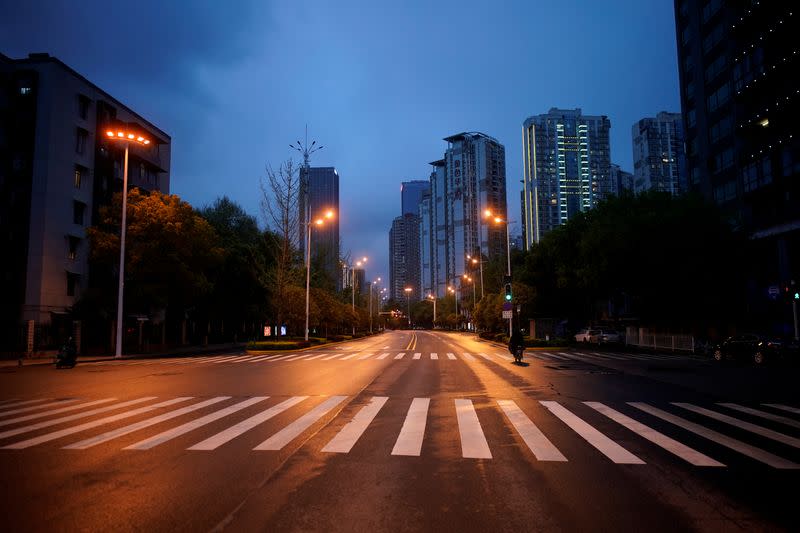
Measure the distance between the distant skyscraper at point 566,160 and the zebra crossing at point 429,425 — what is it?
14961 centimetres

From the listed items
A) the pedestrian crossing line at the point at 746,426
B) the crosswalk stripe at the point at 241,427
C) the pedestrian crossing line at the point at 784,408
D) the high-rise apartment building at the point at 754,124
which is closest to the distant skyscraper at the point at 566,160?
the high-rise apartment building at the point at 754,124

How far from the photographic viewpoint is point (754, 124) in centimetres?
4647

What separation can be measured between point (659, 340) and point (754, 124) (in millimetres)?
22951

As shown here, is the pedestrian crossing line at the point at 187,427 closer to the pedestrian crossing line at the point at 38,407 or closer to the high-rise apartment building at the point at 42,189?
the pedestrian crossing line at the point at 38,407

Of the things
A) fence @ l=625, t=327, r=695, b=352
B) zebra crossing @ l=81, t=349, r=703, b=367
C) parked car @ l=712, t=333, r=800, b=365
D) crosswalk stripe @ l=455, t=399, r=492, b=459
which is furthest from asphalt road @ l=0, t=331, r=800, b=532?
fence @ l=625, t=327, r=695, b=352

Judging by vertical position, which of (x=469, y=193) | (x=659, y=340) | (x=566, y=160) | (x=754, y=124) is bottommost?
(x=659, y=340)

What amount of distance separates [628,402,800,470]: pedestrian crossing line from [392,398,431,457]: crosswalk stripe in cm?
450

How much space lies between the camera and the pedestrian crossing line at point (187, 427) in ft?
25.8

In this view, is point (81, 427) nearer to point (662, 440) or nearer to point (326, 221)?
point (662, 440)

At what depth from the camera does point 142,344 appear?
4109 centimetres

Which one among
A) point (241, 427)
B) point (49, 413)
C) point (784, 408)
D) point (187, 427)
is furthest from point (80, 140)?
point (784, 408)

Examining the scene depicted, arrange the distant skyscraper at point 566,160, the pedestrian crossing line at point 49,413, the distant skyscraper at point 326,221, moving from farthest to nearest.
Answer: the distant skyscraper at point 566,160 → the distant skyscraper at point 326,221 → the pedestrian crossing line at point 49,413

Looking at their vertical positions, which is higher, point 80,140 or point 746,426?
point 80,140

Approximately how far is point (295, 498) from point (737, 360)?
27.8 meters
